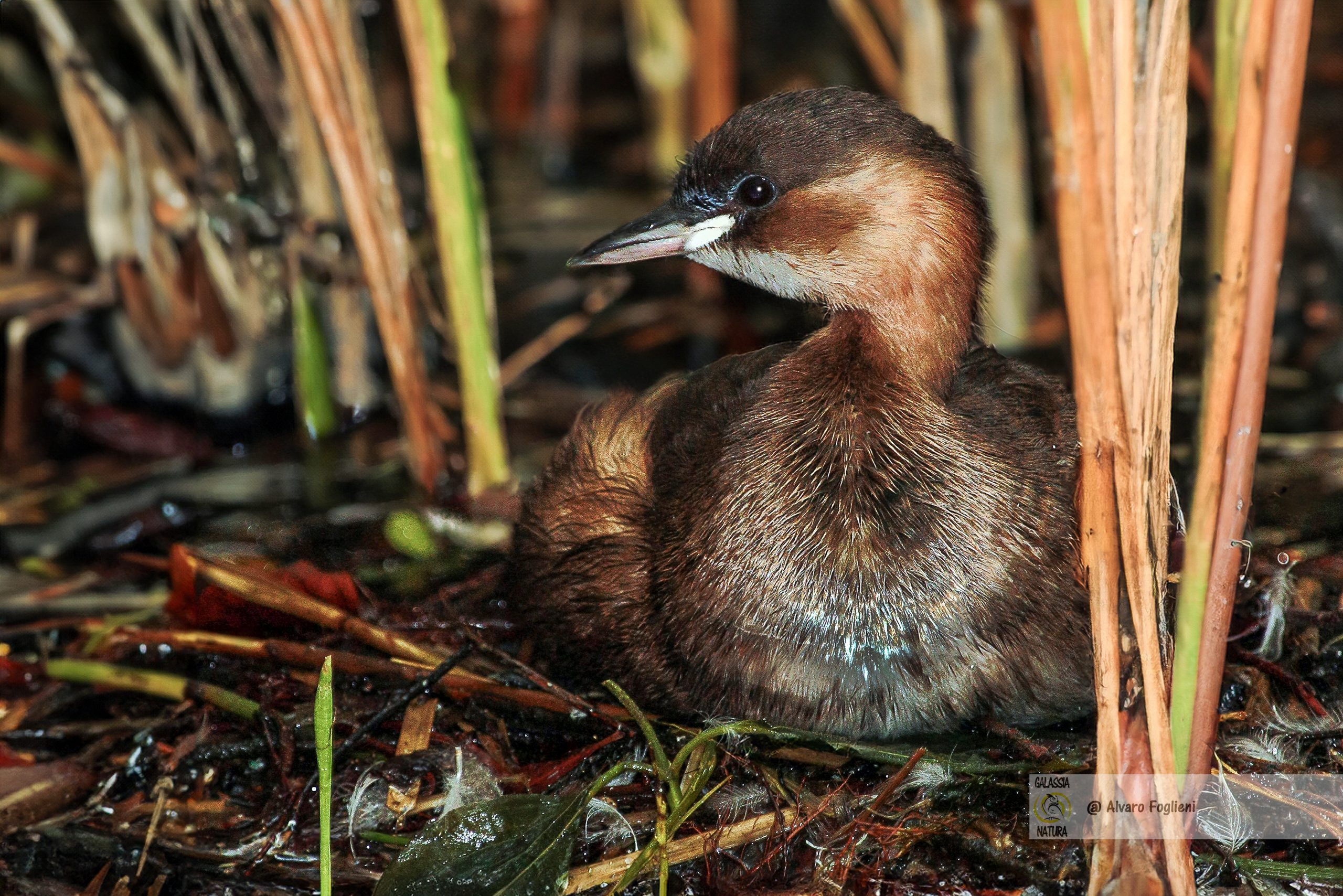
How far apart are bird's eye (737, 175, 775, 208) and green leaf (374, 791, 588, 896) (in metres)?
1.30

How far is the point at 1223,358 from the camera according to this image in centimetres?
230

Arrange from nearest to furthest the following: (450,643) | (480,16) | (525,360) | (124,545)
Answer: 1. (450,643)
2. (124,545)
3. (525,360)
4. (480,16)

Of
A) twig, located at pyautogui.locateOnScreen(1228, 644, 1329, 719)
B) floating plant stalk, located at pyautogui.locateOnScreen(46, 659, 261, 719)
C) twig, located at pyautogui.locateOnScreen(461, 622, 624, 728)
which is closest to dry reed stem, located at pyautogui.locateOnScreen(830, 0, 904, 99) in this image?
twig, located at pyautogui.locateOnScreen(1228, 644, 1329, 719)

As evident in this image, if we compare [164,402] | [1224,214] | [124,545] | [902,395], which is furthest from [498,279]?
[1224,214]

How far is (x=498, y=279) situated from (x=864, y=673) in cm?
369

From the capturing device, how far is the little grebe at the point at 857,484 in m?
2.95

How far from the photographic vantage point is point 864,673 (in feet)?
9.72

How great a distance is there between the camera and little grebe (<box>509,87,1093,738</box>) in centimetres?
295

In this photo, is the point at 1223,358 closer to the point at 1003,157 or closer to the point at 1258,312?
the point at 1258,312

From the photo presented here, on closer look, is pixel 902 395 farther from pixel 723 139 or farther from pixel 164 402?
pixel 164 402

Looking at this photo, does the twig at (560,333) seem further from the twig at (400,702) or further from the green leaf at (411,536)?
the twig at (400,702)

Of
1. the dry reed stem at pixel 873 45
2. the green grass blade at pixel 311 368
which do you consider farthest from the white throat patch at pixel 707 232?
the dry reed stem at pixel 873 45

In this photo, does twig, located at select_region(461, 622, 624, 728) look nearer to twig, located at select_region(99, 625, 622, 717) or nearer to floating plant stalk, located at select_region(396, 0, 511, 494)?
twig, located at select_region(99, 625, 622, 717)

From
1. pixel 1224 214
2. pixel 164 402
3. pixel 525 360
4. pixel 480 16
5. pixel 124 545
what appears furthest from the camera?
pixel 480 16
